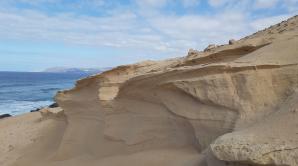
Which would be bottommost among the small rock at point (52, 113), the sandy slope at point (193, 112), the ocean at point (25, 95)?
the ocean at point (25, 95)

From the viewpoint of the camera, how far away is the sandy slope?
4816 mm

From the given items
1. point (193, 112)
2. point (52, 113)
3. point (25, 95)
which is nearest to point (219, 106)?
point (193, 112)

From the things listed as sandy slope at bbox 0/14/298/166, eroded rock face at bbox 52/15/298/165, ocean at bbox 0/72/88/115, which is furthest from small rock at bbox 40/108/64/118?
ocean at bbox 0/72/88/115

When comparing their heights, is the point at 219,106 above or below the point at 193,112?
above

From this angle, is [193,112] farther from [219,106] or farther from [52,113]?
[52,113]

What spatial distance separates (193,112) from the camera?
6.76 metres

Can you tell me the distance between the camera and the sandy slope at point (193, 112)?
15.8ft

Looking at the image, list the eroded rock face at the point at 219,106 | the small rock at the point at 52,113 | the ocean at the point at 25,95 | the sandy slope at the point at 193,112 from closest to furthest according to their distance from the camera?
the eroded rock face at the point at 219,106 → the sandy slope at the point at 193,112 → the small rock at the point at 52,113 → the ocean at the point at 25,95

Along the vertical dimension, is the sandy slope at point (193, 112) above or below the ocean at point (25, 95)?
above

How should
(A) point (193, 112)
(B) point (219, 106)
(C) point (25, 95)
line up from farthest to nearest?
(C) point (25, 95), (A) point (193, 112), (B) point (219, 106)

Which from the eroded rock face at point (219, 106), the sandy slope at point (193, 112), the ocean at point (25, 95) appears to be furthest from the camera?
the ocean at point (25, 95)

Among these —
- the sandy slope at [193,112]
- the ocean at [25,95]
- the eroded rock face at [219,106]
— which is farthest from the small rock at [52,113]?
the ocean at [25,95]

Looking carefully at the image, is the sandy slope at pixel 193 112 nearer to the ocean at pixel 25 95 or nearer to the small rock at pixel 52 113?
the small rock at pixel 52 113

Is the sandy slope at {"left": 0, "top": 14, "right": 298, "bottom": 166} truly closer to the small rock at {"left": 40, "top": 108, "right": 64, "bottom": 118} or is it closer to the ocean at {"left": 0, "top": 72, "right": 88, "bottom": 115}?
the small rock at {"left": 40, "top": 108, "right": 64, "bottom": 118}
